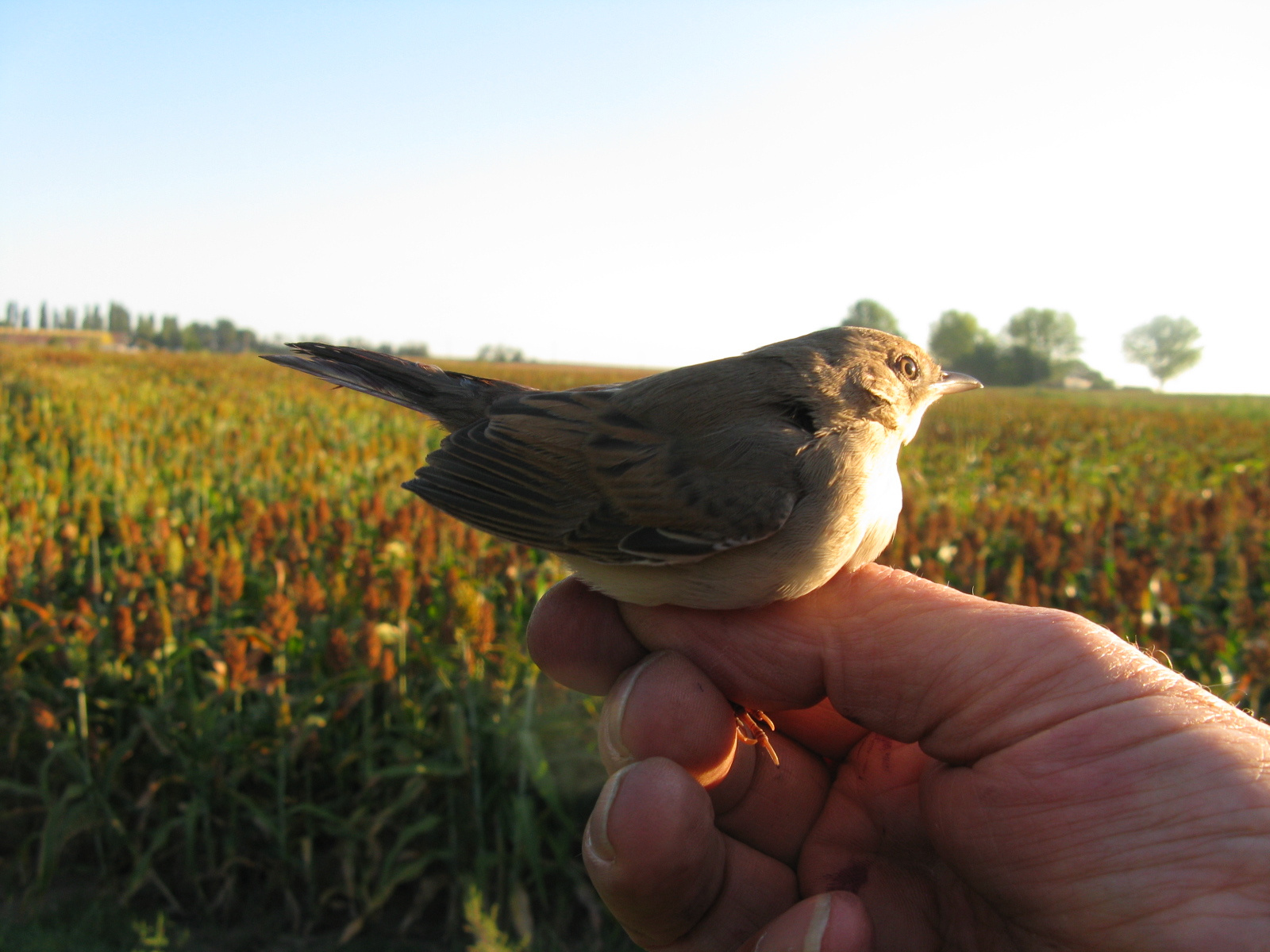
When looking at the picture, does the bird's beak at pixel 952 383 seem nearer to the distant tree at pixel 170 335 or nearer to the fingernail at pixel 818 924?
the fingernail at pixel 818 924

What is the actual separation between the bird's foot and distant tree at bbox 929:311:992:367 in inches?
2730

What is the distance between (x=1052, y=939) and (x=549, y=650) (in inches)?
55.3

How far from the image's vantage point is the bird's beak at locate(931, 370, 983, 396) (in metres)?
2.51

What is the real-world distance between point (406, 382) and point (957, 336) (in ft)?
250

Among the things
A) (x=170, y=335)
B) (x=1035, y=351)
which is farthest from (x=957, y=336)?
(x=170, y=335)

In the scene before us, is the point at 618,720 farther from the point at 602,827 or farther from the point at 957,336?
the point at 957,336

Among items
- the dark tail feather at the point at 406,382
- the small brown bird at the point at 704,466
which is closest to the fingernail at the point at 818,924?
the small brown bird at the point at 704,466

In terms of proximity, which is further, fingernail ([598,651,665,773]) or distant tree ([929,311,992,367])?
distant tree ([929,311,992,367])

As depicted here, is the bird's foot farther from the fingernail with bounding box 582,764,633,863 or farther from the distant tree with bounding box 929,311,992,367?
the distant tree with bounding box 929,311,992,367

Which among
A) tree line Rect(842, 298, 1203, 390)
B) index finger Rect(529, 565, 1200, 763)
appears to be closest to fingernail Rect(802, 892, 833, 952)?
index finger Rect(529, 565, 1200, 763)

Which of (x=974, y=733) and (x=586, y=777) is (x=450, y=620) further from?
(x=974, y=733)

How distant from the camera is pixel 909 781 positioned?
222 cm

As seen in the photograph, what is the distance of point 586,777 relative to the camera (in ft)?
11.3

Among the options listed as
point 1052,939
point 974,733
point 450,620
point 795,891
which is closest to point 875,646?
point 974,733
